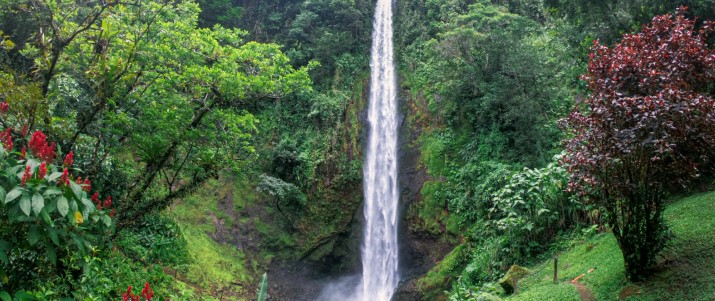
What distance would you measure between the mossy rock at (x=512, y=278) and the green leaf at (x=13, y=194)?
6.77m

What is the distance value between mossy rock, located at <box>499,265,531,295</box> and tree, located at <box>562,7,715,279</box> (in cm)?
241

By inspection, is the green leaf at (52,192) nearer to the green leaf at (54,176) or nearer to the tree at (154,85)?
the green leaf at (54,176)

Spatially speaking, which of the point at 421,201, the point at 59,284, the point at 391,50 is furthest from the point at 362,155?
the point at 59,284

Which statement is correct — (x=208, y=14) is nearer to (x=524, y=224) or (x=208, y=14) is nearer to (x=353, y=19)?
(x=353, y=19)

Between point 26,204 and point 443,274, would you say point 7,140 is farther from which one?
point 443,274

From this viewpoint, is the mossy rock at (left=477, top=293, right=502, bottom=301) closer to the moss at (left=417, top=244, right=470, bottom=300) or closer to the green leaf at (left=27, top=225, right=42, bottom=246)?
the moss at (left=417, top=244, right=470, bottom=300)

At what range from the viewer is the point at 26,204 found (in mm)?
3137

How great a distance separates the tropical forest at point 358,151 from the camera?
4738 millimetres

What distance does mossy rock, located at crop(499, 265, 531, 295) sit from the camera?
298 inches

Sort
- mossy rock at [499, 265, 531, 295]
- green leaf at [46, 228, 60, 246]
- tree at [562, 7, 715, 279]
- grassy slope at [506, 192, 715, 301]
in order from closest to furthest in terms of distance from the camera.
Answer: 1. green leaf at [46, 228, 60, 246]
2. tree at [562, 7, 715, 279]
3. grassy slope at [506, 192, 715, 301]
4. mossy rock at [499, 265, 531, 295]

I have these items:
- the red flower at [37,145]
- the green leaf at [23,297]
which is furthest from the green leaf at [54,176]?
the green leaf at [23,297]

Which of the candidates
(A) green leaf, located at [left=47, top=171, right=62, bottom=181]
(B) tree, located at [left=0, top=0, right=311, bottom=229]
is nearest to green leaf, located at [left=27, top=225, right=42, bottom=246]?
(A) green leaf, located at [left=47, top=171, right=62, bottom=181]

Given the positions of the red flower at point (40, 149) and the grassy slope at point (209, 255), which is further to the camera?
the grassy slope at point (209, 255)

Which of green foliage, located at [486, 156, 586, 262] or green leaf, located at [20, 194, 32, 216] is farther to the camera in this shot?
green foliage, located at [486, 156, 586, 262]
